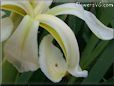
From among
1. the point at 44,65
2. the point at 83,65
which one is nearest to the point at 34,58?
the point at 44,65

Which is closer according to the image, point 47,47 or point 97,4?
point 47,47

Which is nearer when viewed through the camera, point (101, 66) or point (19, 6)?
point (19, 6)

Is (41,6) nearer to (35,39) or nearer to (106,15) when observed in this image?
(35,39)

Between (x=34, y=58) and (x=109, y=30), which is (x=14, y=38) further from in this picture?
(x=109, y=30)

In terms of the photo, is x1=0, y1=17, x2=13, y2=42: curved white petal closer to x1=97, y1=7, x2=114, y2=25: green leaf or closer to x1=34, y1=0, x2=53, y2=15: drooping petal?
x1=34, y1=0, x2=53, y2=15: drooping petal

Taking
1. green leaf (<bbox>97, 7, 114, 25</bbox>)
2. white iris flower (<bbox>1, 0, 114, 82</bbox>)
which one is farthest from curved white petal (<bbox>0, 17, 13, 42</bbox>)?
green leaf (<bbox>97, 7, 114, 25</bbox>)

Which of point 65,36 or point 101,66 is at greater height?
point 65,36

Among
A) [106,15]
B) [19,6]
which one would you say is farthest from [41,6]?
[106,15]

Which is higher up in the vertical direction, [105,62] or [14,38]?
[14,38]
